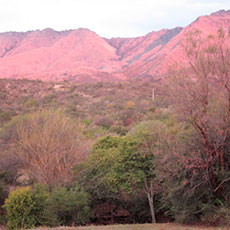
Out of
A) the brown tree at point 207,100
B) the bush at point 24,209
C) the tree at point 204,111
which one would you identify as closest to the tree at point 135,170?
the tree at point 204,111

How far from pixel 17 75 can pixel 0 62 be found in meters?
10.5

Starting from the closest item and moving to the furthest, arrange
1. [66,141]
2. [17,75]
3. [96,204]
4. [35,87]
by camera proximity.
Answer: [96,204] → [66,141] → [35,87] → [17,75]

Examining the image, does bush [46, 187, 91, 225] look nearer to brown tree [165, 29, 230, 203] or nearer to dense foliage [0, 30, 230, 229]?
dense foliage [0, 30, 230, 229]

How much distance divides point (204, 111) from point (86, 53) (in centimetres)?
8665

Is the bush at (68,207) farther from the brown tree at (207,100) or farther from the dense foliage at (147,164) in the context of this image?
the brown tree at (207,100)

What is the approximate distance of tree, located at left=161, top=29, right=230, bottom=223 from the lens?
10102mm

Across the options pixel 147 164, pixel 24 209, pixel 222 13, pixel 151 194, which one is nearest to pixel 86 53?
pixel 222 13

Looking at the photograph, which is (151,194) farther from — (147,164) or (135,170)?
(147,164)

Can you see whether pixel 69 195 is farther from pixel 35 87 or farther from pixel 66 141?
pixel 35 87

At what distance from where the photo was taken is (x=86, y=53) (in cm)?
9400

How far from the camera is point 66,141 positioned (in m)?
18.6

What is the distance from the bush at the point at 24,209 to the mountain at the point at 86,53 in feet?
165

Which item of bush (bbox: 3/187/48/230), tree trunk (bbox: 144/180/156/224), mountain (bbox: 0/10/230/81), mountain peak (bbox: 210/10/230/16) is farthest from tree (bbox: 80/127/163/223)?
mountain peak (bbox: 210/10/230/16)

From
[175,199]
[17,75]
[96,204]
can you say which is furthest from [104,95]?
[175,199]
